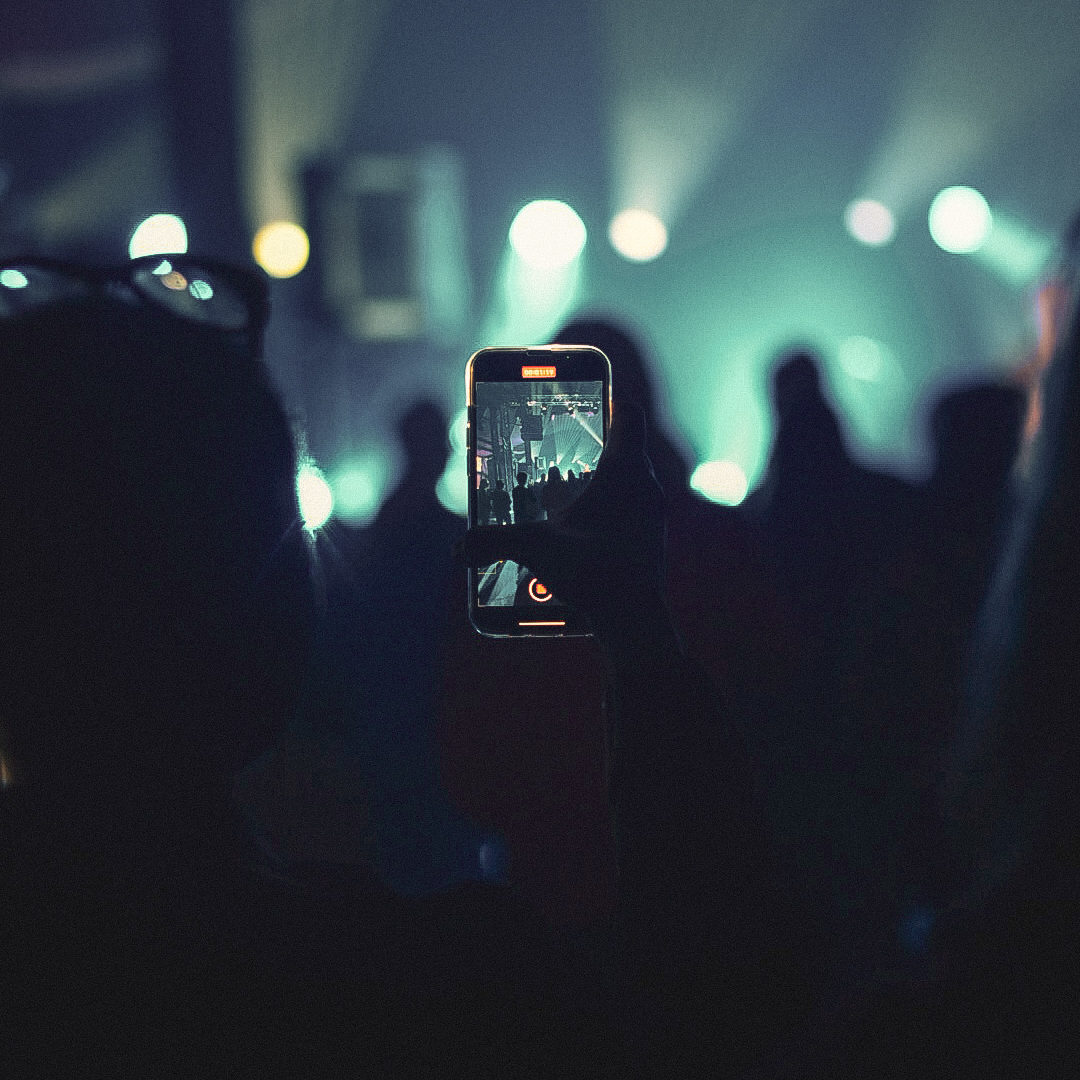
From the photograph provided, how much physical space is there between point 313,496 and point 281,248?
1.28 feet

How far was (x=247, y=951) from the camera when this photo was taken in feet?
1.37

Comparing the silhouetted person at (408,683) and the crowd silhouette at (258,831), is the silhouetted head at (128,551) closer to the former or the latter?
the crowd silhouette at (258,831)

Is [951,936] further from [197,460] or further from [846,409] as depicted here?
[846,409]

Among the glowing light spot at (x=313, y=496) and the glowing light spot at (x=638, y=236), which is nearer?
the glowing light spot at (x=313, y=496)

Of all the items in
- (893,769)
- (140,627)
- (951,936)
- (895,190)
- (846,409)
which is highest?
(895,190)

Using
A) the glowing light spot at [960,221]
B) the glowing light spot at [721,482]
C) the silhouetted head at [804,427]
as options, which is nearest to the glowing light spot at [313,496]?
the glowing light spot at [721,482]

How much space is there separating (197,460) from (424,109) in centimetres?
76

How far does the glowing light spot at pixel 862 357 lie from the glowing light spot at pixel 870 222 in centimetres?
16

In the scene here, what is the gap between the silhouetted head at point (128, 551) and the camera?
417mm

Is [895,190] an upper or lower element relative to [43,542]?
upper

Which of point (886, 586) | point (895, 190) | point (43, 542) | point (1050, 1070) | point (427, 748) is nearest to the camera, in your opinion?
point (43, 542)

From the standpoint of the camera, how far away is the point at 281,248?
3.33ft

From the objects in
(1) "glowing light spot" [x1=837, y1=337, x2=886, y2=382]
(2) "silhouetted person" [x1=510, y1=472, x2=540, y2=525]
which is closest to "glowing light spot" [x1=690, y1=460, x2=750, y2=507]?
(1) "glowing light spot" [x1=837, y1=337, x2=886, y2=382]

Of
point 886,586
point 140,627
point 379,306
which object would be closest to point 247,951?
point 140,627
